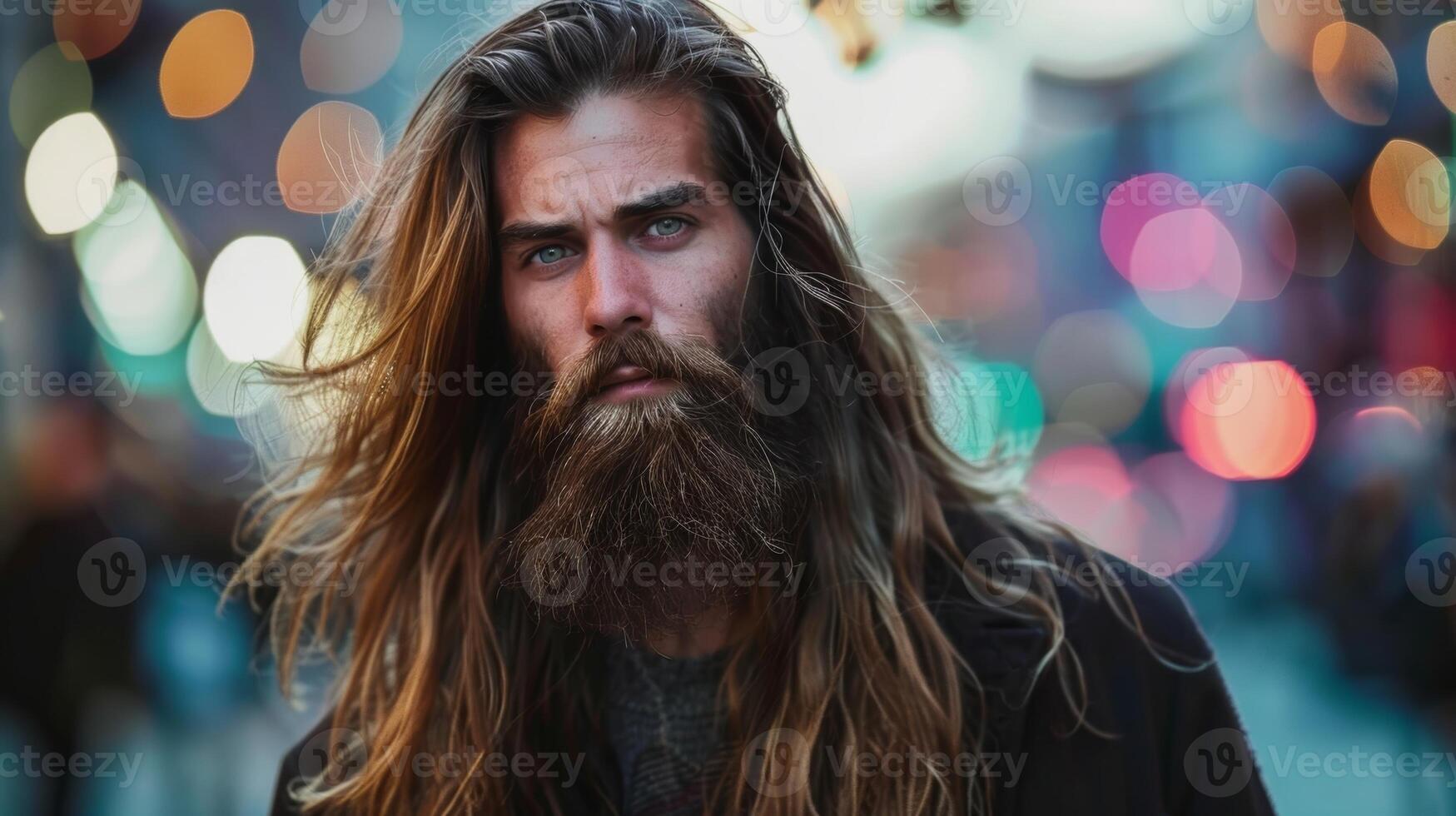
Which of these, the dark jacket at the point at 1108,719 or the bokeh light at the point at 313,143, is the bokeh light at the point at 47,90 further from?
the dark jacket at the point at 1108,719

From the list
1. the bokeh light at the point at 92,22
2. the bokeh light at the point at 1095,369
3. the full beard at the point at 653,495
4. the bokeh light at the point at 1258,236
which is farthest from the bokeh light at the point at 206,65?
the bokeh light at the point at 1095,369

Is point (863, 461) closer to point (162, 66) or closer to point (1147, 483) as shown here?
point (162, 66)

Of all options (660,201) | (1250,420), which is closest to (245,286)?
(660,201)

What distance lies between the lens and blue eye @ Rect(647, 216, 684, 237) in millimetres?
2057

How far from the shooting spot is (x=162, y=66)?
5406 millimetres

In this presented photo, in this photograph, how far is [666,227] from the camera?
2064 millimetres

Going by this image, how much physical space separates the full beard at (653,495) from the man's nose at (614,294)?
33 mm

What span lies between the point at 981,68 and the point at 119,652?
21.2 feet

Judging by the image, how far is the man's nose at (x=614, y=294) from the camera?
196 cm

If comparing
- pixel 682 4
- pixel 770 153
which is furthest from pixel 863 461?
pixel 682 4

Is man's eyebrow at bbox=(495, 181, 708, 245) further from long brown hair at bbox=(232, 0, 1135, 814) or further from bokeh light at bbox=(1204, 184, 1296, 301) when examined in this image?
bokeh light at bbox=(1204, 184, 1296, 301)

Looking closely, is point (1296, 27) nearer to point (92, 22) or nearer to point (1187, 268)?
point (1187, 268)

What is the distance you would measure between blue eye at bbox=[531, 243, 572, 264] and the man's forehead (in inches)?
3.7

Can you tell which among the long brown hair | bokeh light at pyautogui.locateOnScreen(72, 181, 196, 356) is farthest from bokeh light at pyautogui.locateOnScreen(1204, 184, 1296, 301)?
bokeh light at pyautogui.locateOnScreen(72, 181, 196, 356)
